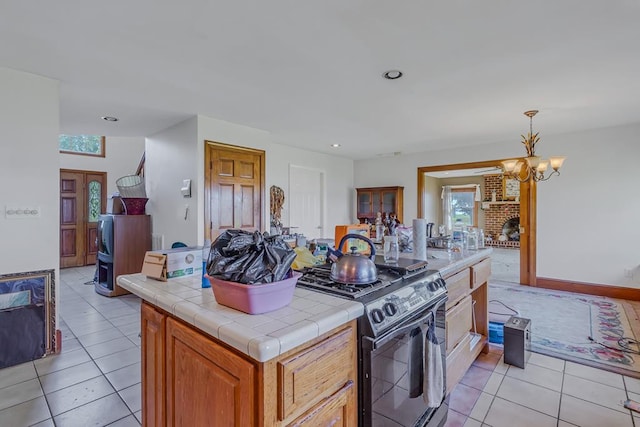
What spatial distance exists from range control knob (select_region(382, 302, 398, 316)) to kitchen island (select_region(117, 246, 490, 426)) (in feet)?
0.54

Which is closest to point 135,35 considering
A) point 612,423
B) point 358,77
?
point 358,77

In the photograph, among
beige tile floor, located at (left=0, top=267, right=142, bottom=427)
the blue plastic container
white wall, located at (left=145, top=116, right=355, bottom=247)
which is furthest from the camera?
white wall, located at (left=145, top=116, right=355, bottom=247)

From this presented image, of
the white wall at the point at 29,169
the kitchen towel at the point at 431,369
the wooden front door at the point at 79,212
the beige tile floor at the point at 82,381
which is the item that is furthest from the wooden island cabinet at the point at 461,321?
the wooden front door at the point at 79,212

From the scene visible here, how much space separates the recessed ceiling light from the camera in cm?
255

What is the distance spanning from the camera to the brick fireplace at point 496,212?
9.38 meters

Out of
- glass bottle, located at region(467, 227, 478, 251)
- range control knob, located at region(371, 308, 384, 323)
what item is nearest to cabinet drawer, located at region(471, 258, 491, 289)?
glass bottle, located at region(467, 227, 478, 251)

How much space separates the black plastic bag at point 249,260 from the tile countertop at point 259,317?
0.13 meters

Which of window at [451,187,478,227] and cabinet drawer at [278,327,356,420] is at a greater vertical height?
window at [451,187,478,227]

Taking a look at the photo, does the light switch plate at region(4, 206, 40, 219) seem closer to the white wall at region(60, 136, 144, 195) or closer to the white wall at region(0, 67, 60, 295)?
the white wall at region(0, 67, 60, 295)

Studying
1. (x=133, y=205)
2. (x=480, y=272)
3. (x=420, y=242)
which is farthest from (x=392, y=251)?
(x=133, y=205)

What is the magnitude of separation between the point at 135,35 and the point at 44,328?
2516 mm

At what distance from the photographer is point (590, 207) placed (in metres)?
4.55

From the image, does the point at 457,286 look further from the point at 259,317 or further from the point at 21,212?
the point at 21,212

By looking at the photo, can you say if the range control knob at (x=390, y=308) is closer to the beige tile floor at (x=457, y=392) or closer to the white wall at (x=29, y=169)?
the beige tile floor at (x=457, y=392)
